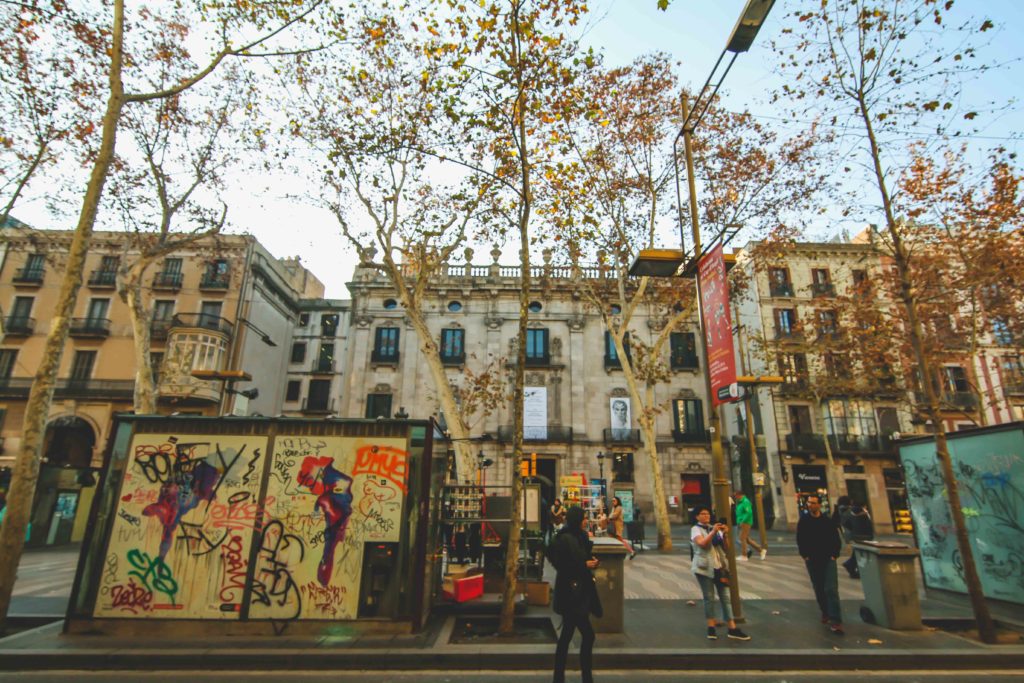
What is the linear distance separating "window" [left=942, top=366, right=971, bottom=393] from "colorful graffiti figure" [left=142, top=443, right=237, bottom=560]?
34892 mm

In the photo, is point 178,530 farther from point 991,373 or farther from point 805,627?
point 991,373

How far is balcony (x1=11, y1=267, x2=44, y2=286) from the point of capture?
28125 mm

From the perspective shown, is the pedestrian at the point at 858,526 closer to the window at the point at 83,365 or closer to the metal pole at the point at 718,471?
the metal pole at the point at 718,471

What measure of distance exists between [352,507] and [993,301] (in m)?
23.6

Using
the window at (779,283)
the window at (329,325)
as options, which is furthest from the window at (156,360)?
the window at (779,283)

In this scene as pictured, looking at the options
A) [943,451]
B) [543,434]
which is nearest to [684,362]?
[543,434]

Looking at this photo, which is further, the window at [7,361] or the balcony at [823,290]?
the balcony at [823,290]

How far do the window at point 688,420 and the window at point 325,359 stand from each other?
2214cm

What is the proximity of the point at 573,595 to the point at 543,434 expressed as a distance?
23.0 meters

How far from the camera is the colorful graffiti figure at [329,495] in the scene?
22.3ft

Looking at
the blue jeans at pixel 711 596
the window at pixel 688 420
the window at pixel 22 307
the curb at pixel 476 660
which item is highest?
the window at pixel 22 307

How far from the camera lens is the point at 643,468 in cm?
2745

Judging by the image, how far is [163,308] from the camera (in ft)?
92.4

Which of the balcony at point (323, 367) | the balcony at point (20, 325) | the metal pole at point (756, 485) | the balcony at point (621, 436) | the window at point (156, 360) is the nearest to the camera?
the metal pole at point (756, 485)
